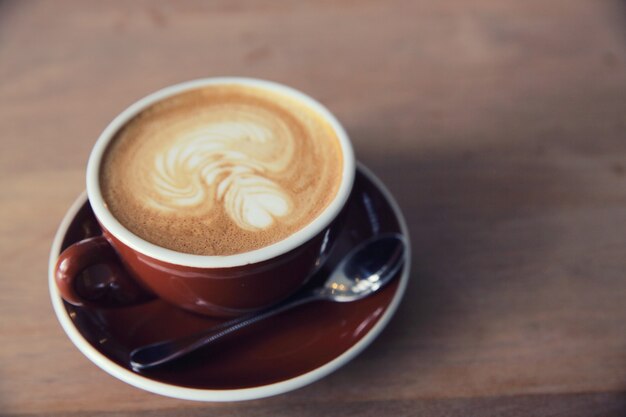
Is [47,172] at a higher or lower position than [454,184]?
higher

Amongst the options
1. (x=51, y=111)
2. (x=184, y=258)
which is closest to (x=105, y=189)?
(x=184, y=258)

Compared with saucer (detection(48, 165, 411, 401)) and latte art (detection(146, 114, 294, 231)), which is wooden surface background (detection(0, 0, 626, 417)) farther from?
latte art (detection(146, 114, 294, 231))

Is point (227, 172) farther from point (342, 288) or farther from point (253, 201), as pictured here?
point (342, 288)

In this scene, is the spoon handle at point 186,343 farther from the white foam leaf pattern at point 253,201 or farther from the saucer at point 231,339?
the white foam leaf pattern at point 253,201

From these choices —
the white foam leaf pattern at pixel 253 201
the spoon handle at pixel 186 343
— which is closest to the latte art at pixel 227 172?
the white foam leaf pattern at pixel 253 201

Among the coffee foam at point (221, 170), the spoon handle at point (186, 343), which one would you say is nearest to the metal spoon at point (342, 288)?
the spoon handle at point (186, 343)

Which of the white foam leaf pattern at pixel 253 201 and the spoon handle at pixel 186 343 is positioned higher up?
the white foam leaf pattern at pixel 253 201

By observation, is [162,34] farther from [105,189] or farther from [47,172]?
[105,189]

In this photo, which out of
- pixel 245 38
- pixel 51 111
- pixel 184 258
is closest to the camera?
pixel 184 258
